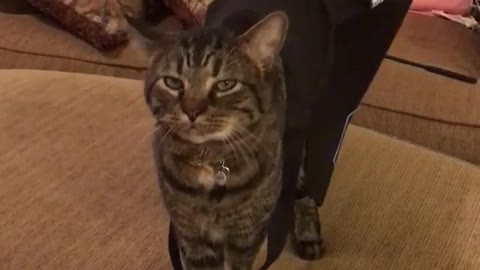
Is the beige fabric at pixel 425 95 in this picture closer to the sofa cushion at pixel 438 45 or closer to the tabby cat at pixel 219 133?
the sofa cushion at pixel 438 45

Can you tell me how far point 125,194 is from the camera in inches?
48.6

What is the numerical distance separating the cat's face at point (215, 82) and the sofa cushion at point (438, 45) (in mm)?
1004

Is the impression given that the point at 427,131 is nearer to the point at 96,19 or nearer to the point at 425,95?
the point at 425,95

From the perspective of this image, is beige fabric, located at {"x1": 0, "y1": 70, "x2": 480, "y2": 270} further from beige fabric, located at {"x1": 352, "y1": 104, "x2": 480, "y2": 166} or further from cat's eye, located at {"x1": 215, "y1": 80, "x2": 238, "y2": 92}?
cat's eye, located at {"x1": 215, "y1": 80, "x2": 238, "y2": 92}

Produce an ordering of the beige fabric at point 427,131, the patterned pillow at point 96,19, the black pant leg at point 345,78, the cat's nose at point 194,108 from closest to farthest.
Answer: the cat's nose at point 194,108, the black pant leg at point 345,78, the beige fabric at point 427,131, the patterned pillow at point 96,19

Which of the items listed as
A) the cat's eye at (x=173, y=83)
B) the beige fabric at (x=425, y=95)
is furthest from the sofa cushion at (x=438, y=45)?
the cat's eye at (x=173, y=83)

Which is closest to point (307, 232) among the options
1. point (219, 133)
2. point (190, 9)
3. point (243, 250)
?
point (243, 250)

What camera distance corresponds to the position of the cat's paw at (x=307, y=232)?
1144 millimetres

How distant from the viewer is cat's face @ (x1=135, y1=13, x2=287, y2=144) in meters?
0.83

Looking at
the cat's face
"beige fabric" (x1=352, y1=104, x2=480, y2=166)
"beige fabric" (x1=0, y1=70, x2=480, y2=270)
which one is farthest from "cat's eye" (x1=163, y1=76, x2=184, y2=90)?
"beige fabric" (x1=352, y1=104, x2=480, y2=166)

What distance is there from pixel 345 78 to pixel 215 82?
336 millimetres

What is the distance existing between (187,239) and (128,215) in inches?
10.5

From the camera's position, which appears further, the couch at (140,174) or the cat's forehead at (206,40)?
the couch at (140,174)

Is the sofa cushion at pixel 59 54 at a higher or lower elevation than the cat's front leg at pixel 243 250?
lower
